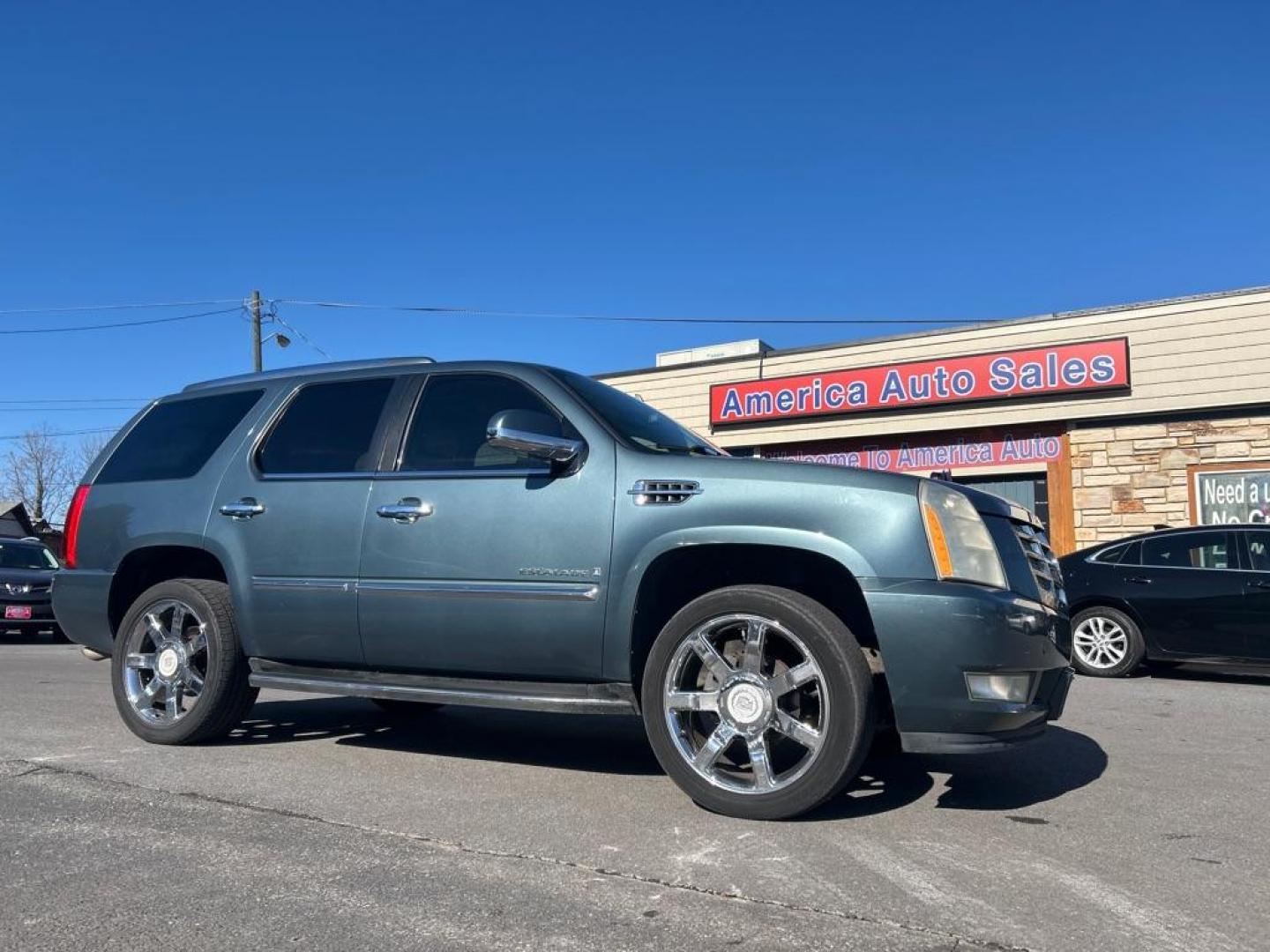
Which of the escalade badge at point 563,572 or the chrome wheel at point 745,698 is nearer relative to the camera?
the chrome wheel at point 745,698

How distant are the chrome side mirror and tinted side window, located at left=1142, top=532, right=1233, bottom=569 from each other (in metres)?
6.79

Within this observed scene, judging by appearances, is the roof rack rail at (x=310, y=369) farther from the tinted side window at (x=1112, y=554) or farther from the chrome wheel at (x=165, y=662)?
the tinted side window at (x=1112, y=554)

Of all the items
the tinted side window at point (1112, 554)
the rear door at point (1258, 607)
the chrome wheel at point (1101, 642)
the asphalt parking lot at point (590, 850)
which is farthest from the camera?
the tinted side window at point (1112, 554)

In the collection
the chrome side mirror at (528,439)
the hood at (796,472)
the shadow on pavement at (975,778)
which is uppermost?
the chrome side mirror at (528,439)

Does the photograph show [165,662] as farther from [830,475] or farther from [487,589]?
[830,475]

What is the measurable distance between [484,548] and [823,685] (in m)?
1.52

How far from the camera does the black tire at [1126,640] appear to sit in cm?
892

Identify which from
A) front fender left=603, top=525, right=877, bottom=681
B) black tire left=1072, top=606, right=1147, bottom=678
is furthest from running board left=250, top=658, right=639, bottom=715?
black tire left=1072, top=606, right=1147, bottom=678

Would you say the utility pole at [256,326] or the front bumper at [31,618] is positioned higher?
the utility pole at [256,326]

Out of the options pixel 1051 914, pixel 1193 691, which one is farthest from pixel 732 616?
pixel 1193 691

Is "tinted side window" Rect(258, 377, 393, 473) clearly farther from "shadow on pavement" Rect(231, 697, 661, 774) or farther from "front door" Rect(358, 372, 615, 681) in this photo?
"shadow on pavement" Rect(231, 697, 661, 774)

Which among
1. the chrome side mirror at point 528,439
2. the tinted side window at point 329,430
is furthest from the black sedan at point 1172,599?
the tinted side window at point 329,430

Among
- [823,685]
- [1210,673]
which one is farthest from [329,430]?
[1210,673]

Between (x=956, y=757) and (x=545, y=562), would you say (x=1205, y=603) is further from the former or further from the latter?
(x=545, y=562)
